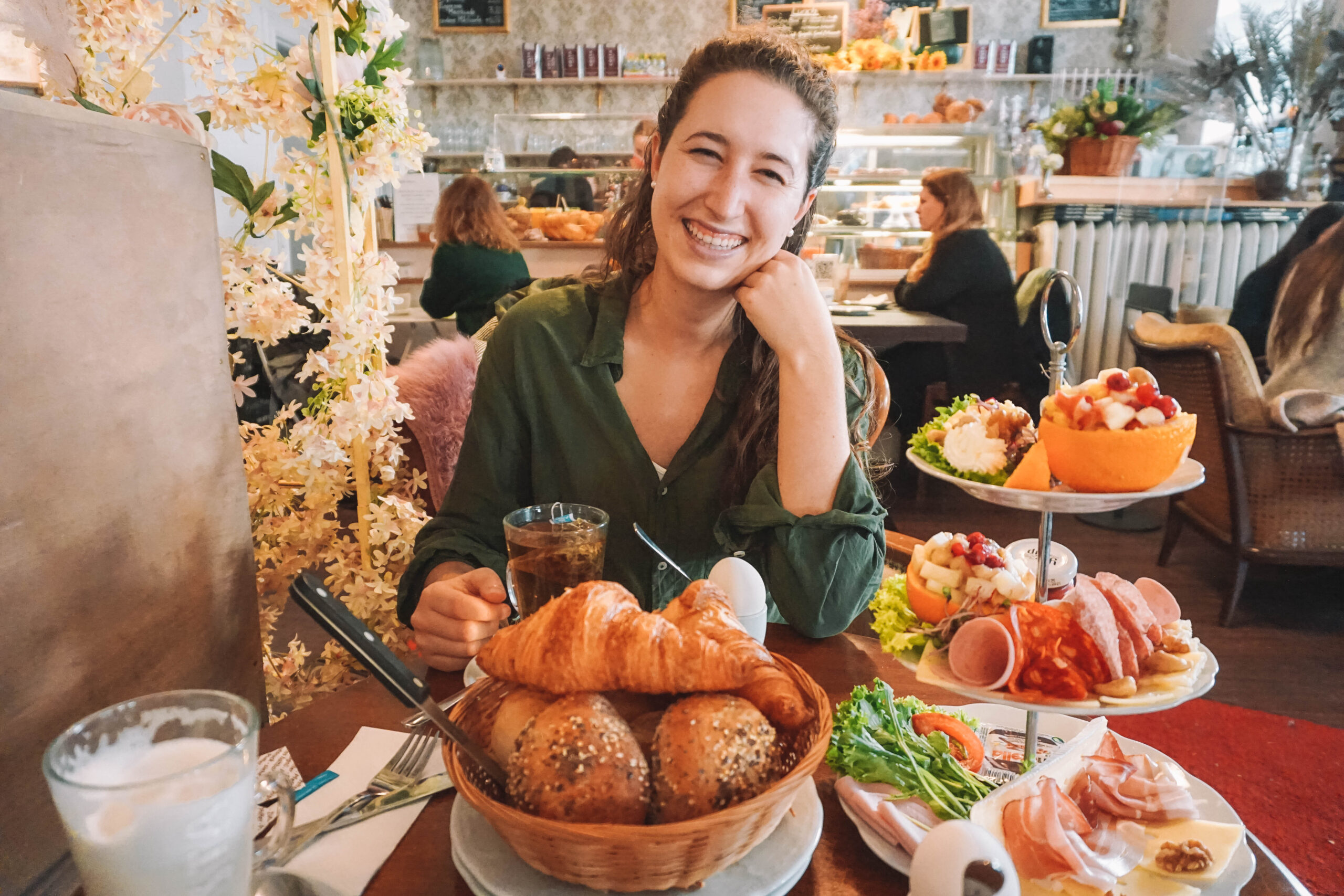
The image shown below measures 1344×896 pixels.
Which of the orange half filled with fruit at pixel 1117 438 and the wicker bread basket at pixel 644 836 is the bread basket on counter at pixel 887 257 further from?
the wicker bread basket at pixel 644 836

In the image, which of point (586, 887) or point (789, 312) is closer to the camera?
point (586, 887)

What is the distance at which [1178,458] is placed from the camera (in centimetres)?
96

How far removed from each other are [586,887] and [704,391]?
42.8 inches

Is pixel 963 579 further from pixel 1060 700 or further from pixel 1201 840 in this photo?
pixel 1201 840

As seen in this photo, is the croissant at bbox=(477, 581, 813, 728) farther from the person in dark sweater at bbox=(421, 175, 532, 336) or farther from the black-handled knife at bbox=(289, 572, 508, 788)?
the person in dark sweater at bbox=(421, 175, 532, 336)

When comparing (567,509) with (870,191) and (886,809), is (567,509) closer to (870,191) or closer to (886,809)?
(886,809)

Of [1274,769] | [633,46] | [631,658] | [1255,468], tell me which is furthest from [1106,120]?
[631,658]

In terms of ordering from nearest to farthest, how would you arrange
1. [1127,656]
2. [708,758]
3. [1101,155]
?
[708,758] → [1127,656] → [1101,155]

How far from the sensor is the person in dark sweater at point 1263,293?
4.83 metres

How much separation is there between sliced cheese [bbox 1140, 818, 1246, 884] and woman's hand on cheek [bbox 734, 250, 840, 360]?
0.80 m

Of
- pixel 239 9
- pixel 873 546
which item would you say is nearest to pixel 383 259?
pixel 239 9

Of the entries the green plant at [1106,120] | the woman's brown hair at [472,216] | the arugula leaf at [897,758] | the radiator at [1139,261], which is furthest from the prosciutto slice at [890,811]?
the green plant at [1106,120]

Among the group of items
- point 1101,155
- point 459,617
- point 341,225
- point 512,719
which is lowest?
point 459,617

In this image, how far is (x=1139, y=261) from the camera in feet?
20.5
